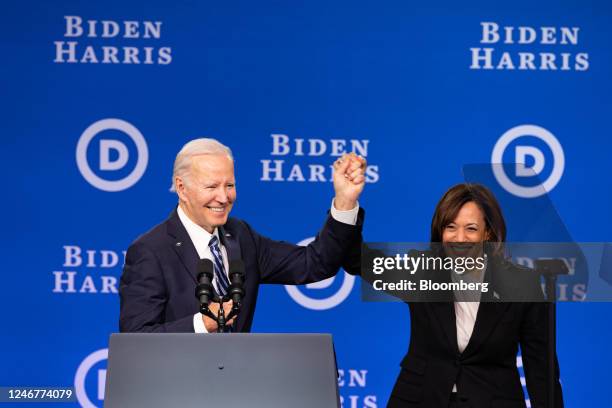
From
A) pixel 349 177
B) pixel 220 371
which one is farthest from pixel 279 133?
pixel 220 371

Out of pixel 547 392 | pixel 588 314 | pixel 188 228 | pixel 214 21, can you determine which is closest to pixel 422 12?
pixel 214 21

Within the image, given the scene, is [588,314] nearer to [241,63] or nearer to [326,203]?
[326,203]

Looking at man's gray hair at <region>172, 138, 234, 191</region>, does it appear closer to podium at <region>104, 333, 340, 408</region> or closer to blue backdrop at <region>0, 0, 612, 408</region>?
podium at <region>104, 333, 340, 408</region>

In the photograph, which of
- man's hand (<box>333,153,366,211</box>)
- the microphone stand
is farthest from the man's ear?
the microphone stand

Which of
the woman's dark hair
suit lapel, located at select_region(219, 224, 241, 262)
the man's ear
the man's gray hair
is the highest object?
the man's gray hair

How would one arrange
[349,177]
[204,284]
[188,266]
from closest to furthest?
[204,284]
[188,266]
[349,177]

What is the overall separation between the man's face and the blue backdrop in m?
1.31

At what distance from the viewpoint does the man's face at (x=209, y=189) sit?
3189mm

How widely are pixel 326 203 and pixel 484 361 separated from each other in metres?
1.50

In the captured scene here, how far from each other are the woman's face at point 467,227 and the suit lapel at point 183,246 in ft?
2.69

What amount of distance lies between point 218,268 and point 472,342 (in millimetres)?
862

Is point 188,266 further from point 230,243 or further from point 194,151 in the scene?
point 194,151

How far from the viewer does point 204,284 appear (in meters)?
2.61

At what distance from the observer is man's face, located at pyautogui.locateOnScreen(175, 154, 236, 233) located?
319 centimetres
